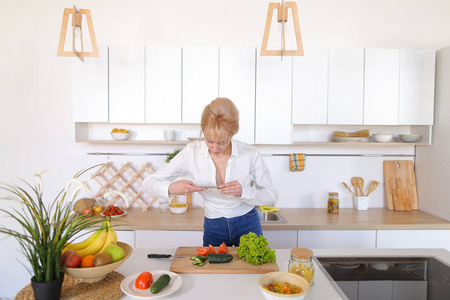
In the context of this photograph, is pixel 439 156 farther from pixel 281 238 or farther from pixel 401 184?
pixel 281 238

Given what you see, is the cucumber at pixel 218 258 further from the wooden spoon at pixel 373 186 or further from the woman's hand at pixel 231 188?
the wooden spoon at pixel 373 186

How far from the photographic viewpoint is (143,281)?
1.24 meters

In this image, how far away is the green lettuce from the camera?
144 cm

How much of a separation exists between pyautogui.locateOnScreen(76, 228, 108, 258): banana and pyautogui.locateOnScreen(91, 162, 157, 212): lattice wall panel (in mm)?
1609

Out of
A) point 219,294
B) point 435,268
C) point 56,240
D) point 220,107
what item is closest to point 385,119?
point 435,268

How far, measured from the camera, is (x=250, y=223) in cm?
197

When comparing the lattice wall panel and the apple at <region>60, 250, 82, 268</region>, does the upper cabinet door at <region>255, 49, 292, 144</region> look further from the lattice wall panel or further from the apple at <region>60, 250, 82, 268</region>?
the apple at <region>60, 250, 82, 268</region>

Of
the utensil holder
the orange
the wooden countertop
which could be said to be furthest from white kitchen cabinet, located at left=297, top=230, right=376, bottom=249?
the orange

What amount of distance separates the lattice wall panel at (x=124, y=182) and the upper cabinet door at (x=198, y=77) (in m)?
0.74

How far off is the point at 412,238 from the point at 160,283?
2225 mm

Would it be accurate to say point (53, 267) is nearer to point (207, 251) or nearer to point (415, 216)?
point (207, 251)

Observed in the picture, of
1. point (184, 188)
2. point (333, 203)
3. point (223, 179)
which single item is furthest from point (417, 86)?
point (184, 188)

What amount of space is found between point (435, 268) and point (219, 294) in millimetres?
1102

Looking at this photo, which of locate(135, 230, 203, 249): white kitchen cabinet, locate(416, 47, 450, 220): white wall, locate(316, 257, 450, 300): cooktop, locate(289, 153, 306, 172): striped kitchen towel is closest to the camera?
locate(316, 257, 450, 300): cooktop
